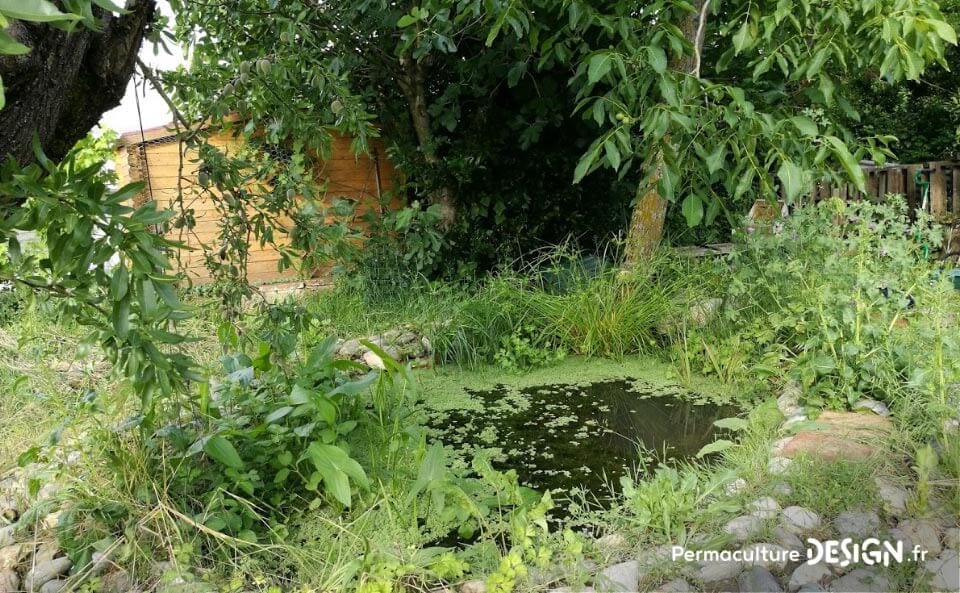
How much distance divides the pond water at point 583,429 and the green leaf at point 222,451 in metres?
0.96

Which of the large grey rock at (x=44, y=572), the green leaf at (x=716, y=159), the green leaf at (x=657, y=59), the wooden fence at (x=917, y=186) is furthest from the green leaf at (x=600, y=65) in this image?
the wooden fence at (x=917, y=186)

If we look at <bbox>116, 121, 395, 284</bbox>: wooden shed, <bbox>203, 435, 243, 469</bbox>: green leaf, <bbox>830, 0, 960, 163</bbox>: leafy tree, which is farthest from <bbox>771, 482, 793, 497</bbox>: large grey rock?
<bbox>830, 0, 960, 163</bbox>: leafy tree

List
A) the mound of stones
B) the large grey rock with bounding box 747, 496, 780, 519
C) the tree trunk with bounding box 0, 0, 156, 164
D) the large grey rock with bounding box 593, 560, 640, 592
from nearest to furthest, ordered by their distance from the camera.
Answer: the tree trunk with bounding box 0, 0, 156, 164, the large grey rock with bounding box 593, 560, 640, 592, the large grey rock with bounding box 747, 496, 780, 519, the mound of stones

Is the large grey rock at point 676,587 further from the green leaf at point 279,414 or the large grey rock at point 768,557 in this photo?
the green leaf at point 279,414

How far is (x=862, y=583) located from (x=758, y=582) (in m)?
0.22

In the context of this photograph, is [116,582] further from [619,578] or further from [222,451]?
[619,578]

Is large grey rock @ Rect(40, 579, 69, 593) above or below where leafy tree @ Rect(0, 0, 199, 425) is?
below

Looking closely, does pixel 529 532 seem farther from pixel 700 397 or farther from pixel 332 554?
pixel 700 397

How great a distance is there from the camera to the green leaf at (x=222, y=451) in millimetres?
1890

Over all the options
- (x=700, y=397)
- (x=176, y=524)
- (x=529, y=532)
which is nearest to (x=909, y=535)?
(x=529, y=532)

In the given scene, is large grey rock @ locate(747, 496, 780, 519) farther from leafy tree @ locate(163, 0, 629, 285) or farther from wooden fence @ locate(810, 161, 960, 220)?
wooden fence @ locate(810, 161, 960, 220)

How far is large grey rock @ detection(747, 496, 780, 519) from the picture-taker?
181 centimetres

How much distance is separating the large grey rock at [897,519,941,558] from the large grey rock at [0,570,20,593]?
2.25m

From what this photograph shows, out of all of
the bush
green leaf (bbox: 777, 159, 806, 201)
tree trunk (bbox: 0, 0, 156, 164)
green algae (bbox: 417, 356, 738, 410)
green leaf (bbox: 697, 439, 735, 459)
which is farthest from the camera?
green algae (bbox: 417, 356, 738, 410)
